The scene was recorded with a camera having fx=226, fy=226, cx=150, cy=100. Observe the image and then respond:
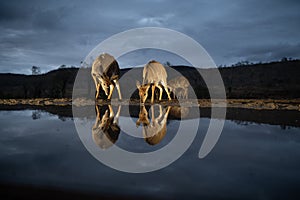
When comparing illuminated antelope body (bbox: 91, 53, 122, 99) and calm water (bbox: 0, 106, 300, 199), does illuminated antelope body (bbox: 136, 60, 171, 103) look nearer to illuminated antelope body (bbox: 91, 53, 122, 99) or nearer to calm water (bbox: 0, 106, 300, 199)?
illuminated antelope body (bbox: 91, 53, 122, 99)

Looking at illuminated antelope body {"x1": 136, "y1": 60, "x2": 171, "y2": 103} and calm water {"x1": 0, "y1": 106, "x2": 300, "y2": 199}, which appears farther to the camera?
illuminated antelope body {"x1": 136, "y1": 60, "x2": 171, "y2": 103}

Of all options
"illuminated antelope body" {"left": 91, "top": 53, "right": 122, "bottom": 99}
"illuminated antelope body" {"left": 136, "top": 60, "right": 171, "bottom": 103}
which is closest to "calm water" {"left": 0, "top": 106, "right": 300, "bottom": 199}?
"illuminated antelope body" {"left": 136, "top": 60, "right": 171, "bottom": 103}

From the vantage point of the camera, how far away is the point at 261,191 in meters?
2.93

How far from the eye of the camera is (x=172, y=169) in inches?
146

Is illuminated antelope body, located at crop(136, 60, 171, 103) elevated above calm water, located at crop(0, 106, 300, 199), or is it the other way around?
illuminated antelope body, located at crop(136, 60, 171, 103)

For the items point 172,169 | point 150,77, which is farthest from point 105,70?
point 172,169

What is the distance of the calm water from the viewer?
2.98 metres

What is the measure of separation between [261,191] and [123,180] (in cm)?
186

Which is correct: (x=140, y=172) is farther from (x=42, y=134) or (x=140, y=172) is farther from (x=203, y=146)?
(x=42, y=134)

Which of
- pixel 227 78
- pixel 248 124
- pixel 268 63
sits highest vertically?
pixel 268 63

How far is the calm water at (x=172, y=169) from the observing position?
298 cm

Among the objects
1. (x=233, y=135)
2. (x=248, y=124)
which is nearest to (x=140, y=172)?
(x=233, y=135)

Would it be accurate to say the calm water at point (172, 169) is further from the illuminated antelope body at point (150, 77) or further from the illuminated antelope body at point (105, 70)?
the illuminated antelope body at point (105, 70)

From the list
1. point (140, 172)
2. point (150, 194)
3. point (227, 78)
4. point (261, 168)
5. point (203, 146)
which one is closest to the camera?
point (150, 194)
